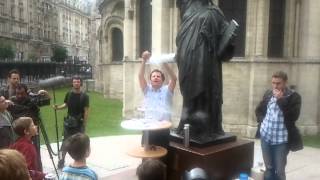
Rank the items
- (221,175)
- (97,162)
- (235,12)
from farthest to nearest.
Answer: (235,12) → (97,162) → (221,175)

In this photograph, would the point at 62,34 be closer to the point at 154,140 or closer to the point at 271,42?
the point at 271,42

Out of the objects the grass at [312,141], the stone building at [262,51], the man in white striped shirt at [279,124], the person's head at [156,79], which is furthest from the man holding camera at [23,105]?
the grass at [312,141]

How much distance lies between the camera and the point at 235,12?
14.6m

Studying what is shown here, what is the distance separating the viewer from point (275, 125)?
6.14 metres

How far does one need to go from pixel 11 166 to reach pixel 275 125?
446 cm

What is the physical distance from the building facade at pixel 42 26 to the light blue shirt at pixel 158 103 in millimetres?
58197

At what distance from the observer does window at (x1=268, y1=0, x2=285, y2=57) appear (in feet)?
47.4

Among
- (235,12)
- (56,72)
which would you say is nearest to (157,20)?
(235,12)

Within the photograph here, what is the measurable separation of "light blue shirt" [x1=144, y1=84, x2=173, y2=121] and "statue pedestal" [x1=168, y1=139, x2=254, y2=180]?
1.94ft

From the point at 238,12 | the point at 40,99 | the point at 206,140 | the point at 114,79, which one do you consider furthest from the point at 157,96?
the point at 114,79

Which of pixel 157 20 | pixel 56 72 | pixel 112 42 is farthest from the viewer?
pixel 56 72

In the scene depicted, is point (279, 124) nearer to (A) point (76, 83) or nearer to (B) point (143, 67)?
(B) point (143, 67)

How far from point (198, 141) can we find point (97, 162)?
4285 millimetres

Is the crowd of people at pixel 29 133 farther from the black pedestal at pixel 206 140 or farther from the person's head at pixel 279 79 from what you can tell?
the person's head at pixel 279 79
